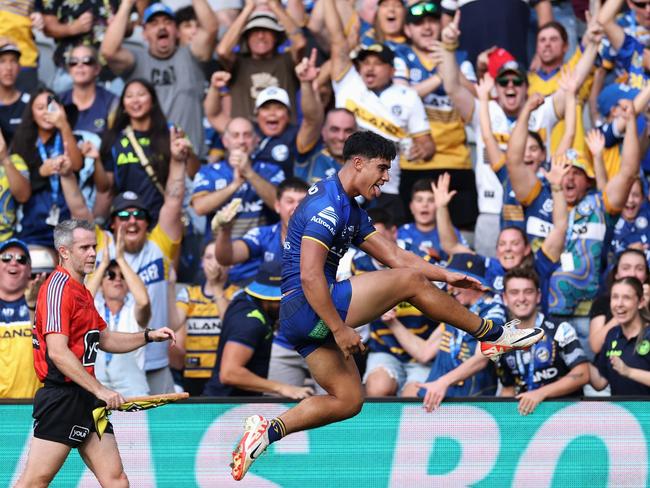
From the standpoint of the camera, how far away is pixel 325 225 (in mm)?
7727

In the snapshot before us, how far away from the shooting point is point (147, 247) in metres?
11.3

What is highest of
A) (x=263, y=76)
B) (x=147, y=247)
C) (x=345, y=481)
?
(x=263, y=76)

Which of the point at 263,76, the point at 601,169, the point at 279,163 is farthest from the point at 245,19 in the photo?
the point at 601,169

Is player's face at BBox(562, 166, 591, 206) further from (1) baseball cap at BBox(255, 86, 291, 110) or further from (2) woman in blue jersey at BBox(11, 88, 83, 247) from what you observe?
(2) woman in blue jersey at BBox(11, 88, 83, 247)

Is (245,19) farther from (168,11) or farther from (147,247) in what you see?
(147,247)

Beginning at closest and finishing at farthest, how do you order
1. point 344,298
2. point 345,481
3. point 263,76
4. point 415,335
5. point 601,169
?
point 344,298, point 345,481, point 415,335, point 601,169, point 263,76

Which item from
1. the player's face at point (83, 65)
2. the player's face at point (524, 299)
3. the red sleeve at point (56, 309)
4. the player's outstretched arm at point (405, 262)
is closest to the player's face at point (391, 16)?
the player's face at point (83, 65)

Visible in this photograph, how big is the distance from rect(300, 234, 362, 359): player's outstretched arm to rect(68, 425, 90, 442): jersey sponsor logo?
66.5 inches

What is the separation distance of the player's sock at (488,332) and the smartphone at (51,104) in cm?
534

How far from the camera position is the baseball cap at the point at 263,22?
1298 centimetres

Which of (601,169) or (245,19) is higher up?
(245,19)

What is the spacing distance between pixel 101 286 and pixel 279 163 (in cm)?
227

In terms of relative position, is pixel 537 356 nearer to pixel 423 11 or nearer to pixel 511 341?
pixel 511 341

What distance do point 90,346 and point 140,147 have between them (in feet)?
14.1
